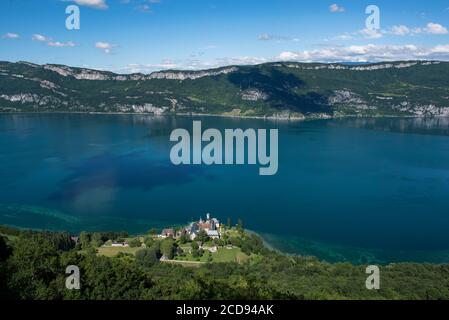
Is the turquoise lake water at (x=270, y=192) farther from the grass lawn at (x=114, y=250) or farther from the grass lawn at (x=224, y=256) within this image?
the grass lawn at (x=114, y=250)

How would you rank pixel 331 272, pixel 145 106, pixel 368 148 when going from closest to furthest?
pixel 331 272 < pixel 368 148 < pixel 145 106

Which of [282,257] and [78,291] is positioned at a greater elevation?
[78,291]

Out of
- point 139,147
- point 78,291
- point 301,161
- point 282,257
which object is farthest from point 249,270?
point 139,147

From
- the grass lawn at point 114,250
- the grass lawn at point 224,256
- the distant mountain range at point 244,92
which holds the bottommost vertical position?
the grass lawn at point 224,256

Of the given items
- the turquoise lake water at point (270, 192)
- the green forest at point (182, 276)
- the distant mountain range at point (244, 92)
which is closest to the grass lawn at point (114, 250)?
the green forest at point (182, 276)

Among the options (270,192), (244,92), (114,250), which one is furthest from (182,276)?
(244,92)

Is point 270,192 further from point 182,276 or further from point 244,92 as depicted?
point 244,92
